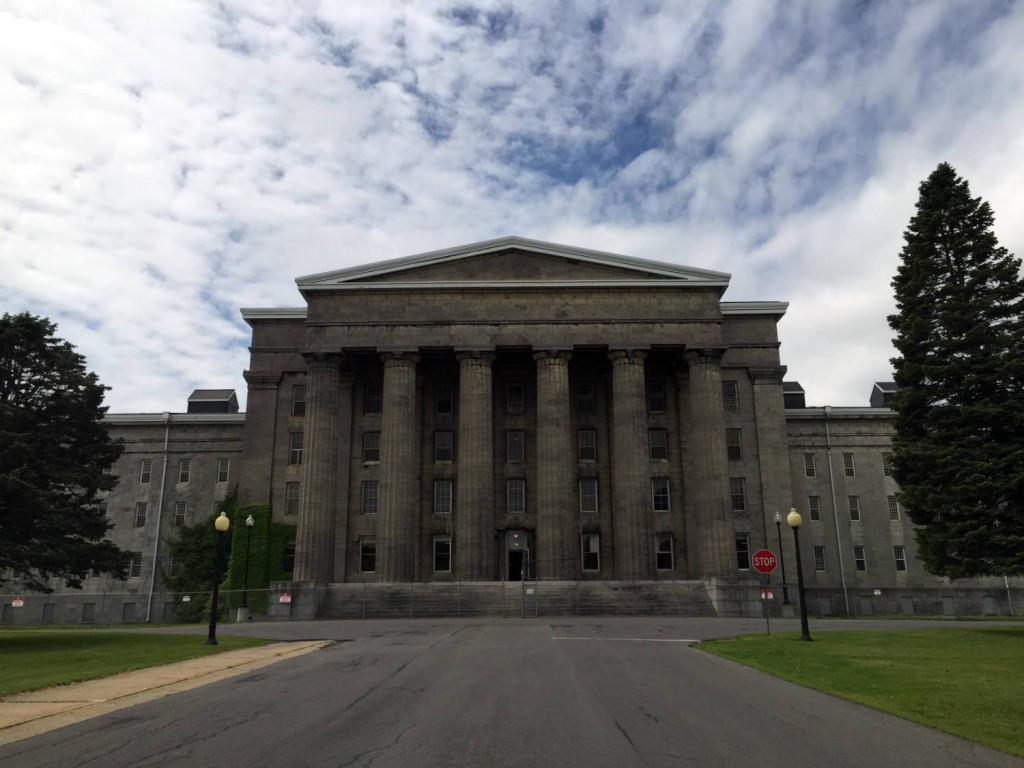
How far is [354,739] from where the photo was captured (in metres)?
10.3

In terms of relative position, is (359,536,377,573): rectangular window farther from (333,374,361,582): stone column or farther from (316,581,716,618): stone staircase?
(316,581,716,618): stone staircase

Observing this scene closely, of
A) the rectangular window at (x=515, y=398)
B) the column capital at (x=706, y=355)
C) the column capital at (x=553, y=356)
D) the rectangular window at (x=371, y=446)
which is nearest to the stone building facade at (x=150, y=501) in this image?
the rectangular window at (x=371, y=446)

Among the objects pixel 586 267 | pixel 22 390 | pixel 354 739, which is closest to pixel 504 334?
pixel 586 267

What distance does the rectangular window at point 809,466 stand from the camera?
205 ft

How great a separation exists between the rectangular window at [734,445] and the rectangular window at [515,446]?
14.6 metres

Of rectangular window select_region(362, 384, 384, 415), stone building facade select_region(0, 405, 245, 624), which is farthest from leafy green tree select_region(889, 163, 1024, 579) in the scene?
stone building facade select_region(0, 405, 245, 624)

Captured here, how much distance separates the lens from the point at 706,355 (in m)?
50.7

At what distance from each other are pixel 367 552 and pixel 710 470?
77.3 feet

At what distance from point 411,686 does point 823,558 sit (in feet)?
172

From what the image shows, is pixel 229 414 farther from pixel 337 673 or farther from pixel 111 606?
pixel 337 673

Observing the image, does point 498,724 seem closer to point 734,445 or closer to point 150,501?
point 734,445

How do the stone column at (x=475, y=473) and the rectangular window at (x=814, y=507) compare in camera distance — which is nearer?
the stone column at (x=475, y=473)

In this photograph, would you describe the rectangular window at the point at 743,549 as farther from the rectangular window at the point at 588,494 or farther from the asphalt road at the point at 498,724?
the asphalt road at the point at 498,724

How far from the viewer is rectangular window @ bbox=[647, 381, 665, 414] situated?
5500 centimetres
